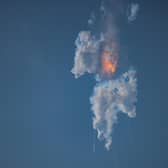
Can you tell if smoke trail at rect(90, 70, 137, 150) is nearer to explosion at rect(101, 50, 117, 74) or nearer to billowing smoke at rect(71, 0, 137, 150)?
billowing smoke at rect(71, 0, 137, 150)

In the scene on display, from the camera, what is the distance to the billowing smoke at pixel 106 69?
666 cm

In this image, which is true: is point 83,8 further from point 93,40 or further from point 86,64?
point 86,64

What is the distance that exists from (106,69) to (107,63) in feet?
0.40

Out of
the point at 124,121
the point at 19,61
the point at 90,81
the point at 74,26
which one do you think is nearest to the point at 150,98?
the point at 124,121

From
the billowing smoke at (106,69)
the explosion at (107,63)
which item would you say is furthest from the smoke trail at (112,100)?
the explosion at (107,63)

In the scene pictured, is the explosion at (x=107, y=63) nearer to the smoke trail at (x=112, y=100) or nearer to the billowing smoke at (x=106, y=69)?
the billowing smoke at (x=106, y=69)

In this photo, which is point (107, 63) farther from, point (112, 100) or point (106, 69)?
point (112, 100)

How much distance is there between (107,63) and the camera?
21.9ft

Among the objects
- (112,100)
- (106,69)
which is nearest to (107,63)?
(106,69)

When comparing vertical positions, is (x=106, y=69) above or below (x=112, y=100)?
above

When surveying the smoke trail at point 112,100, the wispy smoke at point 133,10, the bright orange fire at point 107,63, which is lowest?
the smoke trail at point 112,100

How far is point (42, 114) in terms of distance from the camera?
21.8 feet

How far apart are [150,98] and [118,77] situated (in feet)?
2.61

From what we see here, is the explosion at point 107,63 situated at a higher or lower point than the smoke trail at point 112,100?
higher
